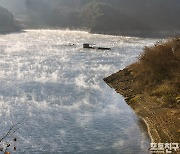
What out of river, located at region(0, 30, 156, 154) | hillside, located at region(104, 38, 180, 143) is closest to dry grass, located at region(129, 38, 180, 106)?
hillside, located at region(104, 38, 180, 143)

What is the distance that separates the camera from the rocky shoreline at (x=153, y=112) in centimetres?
3399

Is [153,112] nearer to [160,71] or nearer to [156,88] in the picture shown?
[156,88]

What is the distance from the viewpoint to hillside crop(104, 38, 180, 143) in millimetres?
36188

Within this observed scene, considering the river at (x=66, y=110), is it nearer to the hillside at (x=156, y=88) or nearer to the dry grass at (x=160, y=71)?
the hillside at (x=156, y=88)

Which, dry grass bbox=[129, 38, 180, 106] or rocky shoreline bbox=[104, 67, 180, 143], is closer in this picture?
rocky shoreline bbox=[104, 67, 180, 143]

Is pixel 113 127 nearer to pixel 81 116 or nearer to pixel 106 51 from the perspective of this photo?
pixel 81 116

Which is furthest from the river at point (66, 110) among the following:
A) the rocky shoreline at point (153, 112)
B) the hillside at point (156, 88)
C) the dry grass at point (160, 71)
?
the dry grass at point (160, 71)

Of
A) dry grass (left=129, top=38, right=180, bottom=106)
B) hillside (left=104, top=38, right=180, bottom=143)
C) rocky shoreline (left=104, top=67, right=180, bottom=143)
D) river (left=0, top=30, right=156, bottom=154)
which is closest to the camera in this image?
river (left=0, top=30, right=156, bottom=154)

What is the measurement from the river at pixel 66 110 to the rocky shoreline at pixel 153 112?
99 cm

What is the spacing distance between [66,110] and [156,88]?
497 inches

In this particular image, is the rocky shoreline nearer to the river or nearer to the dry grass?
the river

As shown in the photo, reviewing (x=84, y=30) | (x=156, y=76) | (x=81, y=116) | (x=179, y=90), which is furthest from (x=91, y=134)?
(x=84, y=30)

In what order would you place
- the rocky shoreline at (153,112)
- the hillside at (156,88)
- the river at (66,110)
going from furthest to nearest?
the hillside at (156,88) < the rocky shoreline at (153,112) < the river at (66,110)

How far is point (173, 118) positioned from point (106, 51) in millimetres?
60796
